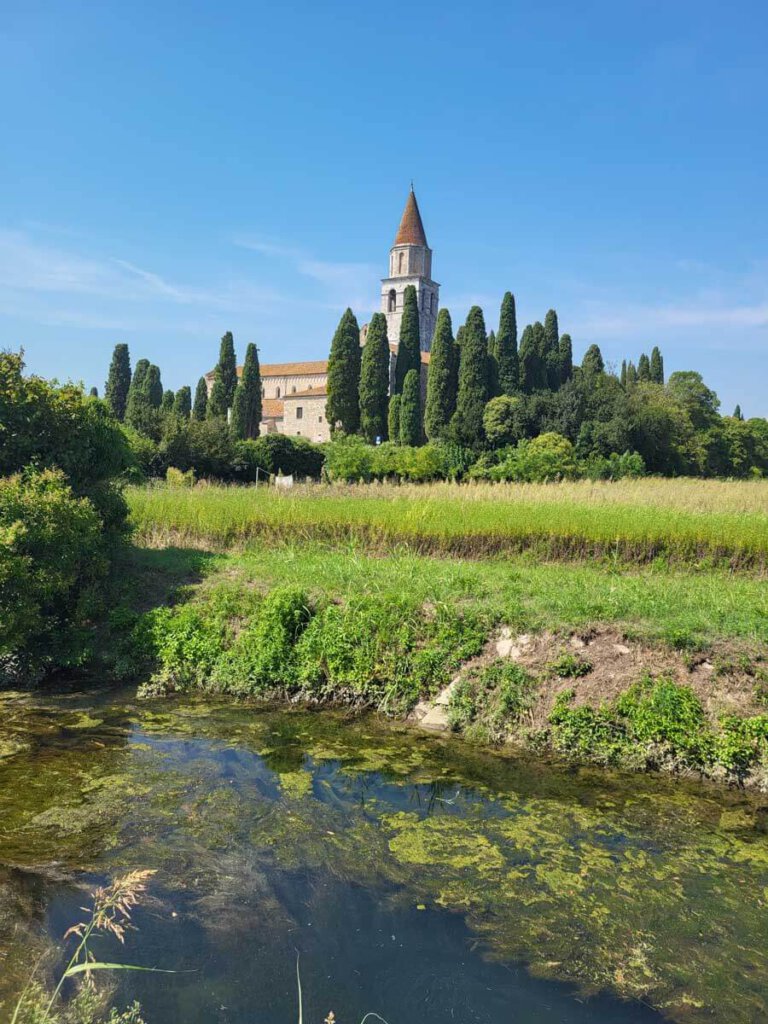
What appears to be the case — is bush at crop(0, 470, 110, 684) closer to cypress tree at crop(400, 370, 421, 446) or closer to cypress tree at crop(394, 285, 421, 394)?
cypress tree at crop(400, 370, 421, 446)

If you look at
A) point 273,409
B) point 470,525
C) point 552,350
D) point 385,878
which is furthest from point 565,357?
point 385,878

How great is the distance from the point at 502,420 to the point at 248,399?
A: 2049 cm

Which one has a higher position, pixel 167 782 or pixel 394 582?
pixel 394 582

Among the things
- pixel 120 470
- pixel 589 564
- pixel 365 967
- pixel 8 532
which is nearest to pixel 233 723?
pixel 8 532

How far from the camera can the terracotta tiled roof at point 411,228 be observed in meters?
70.3

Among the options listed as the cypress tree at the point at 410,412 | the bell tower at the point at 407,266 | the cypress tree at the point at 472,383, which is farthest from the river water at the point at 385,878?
the bell tower at the point at 407,266

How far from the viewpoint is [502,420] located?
40.5m

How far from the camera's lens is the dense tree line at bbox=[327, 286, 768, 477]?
128ft

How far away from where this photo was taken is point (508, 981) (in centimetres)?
361

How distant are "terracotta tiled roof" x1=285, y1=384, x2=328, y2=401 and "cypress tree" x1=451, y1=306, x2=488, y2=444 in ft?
72.8

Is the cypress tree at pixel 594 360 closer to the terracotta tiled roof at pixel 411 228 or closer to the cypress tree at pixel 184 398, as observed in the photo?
the terracotta tiled roof at pixel 411 228

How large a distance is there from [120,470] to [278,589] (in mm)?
4160

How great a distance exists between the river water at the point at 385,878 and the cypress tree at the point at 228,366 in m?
50.2

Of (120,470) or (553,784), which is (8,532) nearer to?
(120,470)
